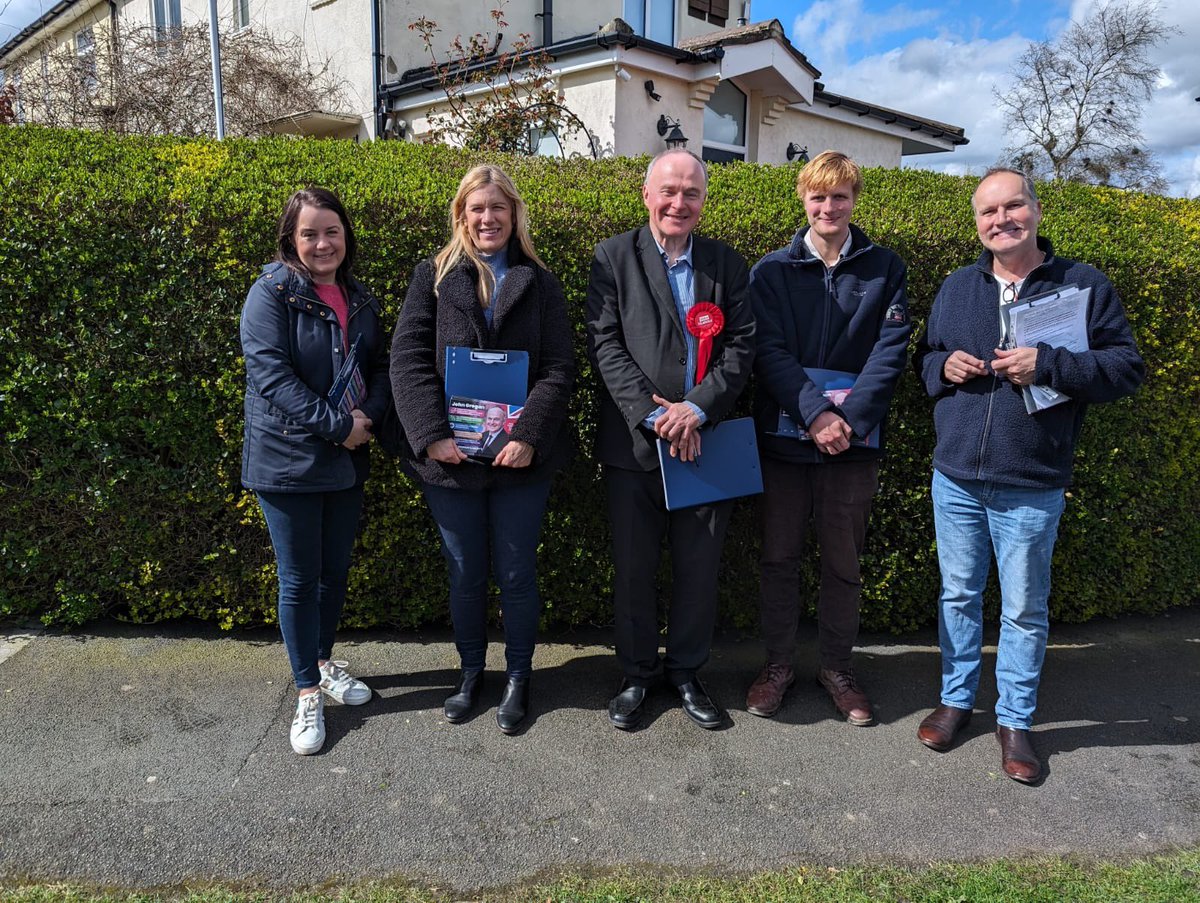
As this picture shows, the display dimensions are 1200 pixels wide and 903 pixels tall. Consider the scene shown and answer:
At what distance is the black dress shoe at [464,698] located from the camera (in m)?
3.46

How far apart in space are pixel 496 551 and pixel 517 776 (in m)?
0.86

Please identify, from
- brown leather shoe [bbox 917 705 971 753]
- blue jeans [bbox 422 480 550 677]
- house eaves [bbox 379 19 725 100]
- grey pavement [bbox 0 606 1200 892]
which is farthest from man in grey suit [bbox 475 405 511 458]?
house eaves [bbox 379 19 725 100]

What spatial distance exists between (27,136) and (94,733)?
3.36 metres

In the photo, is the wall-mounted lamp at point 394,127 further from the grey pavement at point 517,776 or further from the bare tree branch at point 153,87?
the grey pavement at point 517,776

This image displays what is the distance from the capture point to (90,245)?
369 centimetres

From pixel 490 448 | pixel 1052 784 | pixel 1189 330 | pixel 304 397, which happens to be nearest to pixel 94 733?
pixel 304 397

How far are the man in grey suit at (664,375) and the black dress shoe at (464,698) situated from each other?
0.58 metres

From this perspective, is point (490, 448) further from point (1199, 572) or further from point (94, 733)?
point (1199, 572)

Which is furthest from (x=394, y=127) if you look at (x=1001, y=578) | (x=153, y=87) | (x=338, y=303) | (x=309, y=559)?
(x=1001, y=578)

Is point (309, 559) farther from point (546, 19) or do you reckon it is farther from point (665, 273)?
point (546, 19)

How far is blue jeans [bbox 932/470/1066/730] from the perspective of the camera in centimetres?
318

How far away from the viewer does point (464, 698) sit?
351cm

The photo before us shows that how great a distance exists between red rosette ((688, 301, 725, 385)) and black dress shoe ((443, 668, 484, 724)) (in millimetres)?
1622

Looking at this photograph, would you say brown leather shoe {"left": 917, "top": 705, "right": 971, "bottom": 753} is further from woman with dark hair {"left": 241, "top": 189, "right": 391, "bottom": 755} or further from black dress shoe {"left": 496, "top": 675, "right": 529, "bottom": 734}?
woman with dark hair {"left": 241, "top": 189, "right": 391, "bottom": 755}
